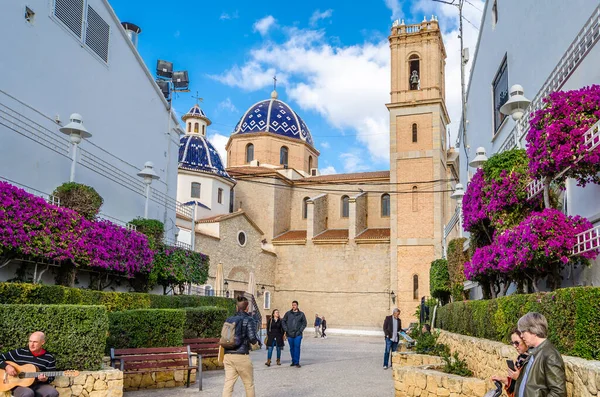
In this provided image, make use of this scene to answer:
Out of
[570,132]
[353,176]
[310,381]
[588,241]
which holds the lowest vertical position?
[310,381]

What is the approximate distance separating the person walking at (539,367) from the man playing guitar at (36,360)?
505 cm

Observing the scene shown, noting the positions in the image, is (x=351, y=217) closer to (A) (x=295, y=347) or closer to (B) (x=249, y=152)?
(B) (x=249, y=152)

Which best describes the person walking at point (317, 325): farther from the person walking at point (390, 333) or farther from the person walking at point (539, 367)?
the person walking at point (539, 367)

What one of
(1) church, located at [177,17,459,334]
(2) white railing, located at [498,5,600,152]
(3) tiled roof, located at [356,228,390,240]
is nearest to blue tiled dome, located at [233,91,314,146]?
(1) church, located at [177,17,459,334]

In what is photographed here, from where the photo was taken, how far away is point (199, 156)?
36938 millimetres

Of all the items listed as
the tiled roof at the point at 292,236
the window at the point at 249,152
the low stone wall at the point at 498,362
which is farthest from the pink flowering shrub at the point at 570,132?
the window at the point at 249,152

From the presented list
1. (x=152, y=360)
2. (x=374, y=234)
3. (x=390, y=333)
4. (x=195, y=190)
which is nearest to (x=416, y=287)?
(x=374, y=234)

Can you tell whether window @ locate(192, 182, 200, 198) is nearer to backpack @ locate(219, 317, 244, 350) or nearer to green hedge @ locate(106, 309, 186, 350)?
green hedge @ locate(106, 309, 186, 350)

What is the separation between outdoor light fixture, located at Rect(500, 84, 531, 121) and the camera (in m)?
8.87

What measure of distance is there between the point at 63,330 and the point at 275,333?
22.0 feet

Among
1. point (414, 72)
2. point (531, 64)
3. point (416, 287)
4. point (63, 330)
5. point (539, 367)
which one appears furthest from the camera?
point (414, 72)

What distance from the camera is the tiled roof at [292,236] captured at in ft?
126

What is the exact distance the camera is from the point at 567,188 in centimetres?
800

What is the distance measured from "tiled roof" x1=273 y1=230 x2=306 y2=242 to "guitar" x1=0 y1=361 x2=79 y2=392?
31.5 meters
